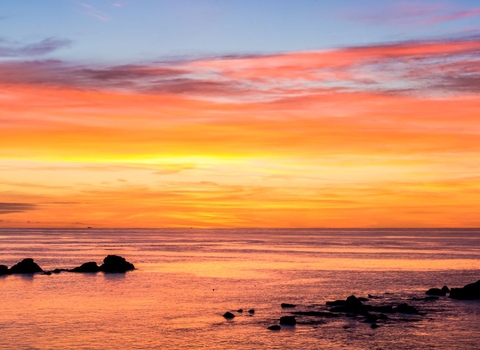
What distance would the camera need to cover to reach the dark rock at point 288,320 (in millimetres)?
54031

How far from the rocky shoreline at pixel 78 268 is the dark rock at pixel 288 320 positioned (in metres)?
60.4

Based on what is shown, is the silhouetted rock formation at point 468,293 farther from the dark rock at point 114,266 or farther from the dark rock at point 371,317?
the dark rock at point 114,266

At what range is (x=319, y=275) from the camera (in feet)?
339

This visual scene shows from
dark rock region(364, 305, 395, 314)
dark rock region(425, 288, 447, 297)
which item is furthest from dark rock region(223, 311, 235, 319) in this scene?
dark rock region(425, 288, 447, 297)

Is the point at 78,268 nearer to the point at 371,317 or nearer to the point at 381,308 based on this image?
the point at 381,308

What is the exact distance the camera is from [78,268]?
109 m

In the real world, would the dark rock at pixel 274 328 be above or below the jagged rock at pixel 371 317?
below

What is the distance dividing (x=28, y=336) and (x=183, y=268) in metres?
69.3

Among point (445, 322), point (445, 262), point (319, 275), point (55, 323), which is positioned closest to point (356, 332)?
point (445, 322)

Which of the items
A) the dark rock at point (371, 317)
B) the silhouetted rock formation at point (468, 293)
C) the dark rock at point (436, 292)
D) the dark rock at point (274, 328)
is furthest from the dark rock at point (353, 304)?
the dark rock at point (436, 292)

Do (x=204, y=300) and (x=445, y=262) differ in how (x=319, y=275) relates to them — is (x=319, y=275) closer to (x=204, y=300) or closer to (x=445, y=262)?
(x=204, y=300)

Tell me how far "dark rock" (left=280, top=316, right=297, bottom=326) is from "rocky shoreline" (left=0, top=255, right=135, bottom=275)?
60393 millimetres

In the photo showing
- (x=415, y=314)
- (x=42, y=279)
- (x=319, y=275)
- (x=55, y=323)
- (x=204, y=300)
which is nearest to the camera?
(x=55, y=323)

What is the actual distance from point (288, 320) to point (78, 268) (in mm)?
64784
